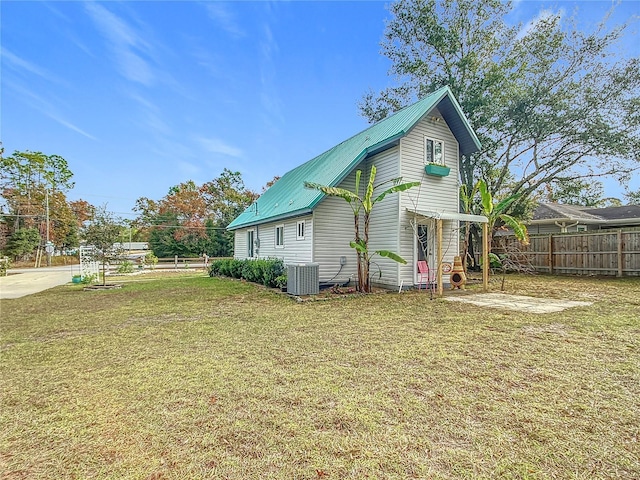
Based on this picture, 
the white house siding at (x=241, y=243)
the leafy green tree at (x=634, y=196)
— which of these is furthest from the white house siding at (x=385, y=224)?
the leafy green tree at (x=634, y=196)

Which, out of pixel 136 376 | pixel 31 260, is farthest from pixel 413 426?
pixel 31 260

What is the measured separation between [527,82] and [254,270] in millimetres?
16920

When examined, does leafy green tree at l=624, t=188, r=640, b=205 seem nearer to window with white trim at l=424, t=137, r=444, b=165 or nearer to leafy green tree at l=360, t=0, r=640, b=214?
leafy green tree at l=360, t=0, r=640, b=214

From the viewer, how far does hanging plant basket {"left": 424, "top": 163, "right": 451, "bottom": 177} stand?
458 inches

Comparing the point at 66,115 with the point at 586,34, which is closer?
the point at 586,34

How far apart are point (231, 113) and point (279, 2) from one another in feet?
34.6

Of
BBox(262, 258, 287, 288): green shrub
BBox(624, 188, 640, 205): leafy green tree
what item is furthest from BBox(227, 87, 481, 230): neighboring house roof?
BBox(624, 188, 640, 205): leafy green tree

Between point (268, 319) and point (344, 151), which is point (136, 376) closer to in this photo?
point (268, 319)

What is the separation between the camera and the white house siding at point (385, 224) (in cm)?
1138

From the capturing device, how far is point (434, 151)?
12211 mm

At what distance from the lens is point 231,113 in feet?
74.4

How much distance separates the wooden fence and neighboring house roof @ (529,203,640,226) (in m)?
3.20

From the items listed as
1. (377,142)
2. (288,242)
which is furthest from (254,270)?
(377,142)

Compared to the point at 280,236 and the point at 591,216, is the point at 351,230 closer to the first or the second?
the point at 280,236
